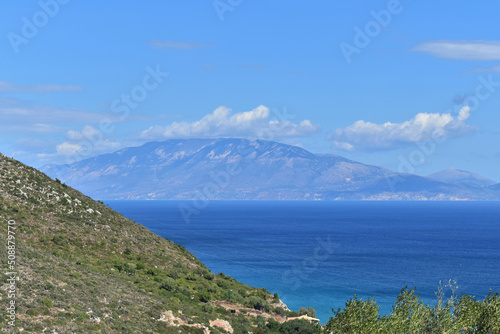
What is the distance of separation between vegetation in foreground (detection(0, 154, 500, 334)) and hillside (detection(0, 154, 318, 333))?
145mm

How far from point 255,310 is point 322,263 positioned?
94661mm

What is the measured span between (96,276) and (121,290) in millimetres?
3305

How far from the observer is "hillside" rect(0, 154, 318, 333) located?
4097cm

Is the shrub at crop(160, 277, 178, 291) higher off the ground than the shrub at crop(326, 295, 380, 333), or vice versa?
the shrub at crop(160, 277, 178, 291)

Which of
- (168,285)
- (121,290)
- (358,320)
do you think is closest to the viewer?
(358,320)

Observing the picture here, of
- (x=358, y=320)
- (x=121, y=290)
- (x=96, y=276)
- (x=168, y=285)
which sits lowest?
(x=358, y=320)

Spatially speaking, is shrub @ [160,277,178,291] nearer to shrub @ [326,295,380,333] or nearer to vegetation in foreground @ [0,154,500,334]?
vegetation in foreground @ [0,154,500,334]

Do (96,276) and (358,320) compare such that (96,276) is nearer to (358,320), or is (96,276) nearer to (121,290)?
(121,290)

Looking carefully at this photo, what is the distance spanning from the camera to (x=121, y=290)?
171ft

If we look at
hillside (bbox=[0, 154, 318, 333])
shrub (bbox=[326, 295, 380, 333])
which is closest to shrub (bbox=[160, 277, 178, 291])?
hillside (bbox=[0, 154, 318, 333])

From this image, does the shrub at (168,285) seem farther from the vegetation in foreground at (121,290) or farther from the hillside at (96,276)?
the vegetation in foreground at (121,290)

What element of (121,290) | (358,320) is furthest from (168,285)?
(358,320)

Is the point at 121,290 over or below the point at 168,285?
below

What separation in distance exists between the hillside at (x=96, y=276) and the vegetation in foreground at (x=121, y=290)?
0.14 meters
